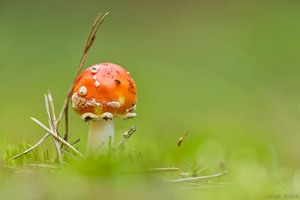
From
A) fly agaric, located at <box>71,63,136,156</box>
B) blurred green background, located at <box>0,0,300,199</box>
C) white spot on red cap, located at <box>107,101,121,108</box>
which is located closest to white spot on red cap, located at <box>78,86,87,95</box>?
fly agaric, located at <box>71,63,136,156</box>

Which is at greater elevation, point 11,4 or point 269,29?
point 11,4

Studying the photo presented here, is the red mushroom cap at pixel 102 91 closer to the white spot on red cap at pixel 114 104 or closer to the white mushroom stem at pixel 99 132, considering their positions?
the white spot on red cap at pixel 114 104

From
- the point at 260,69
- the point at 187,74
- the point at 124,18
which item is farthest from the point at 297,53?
the point at 124,18

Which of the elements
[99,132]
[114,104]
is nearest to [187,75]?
[99,132]

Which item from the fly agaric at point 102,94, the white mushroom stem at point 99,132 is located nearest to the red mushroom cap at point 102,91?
the fly agaric at point 102,94

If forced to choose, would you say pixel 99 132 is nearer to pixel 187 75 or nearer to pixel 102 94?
pixel 102 94

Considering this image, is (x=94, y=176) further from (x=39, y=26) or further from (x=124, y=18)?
(x=124, y=18)
